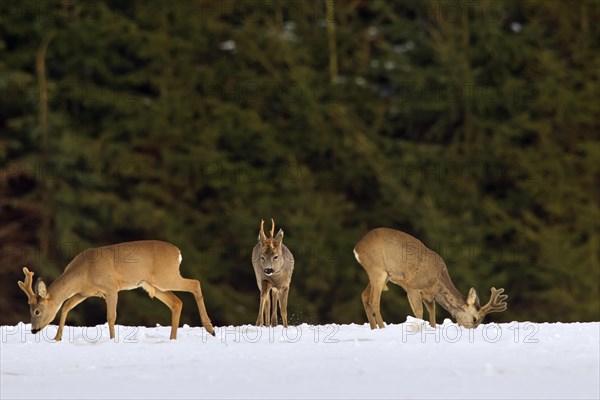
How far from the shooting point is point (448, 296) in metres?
15.2

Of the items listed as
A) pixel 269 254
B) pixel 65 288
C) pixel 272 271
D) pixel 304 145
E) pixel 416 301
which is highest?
pixel 65 288

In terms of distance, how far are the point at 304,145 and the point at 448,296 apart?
16.4m

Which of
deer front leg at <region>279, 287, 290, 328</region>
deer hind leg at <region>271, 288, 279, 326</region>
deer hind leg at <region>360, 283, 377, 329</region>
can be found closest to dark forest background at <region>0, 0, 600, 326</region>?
deer front leg at <region>279, 287, 290, 328</region>

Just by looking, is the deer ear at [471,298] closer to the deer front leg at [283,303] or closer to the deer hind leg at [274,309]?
the deer front leg at [283,303]

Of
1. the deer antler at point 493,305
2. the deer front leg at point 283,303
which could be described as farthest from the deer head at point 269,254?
the deer antler at point 493,305

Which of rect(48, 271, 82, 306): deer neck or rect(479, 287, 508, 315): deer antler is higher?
rect(48, 271, 82, 306): deer neck

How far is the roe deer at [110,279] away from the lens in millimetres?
13641

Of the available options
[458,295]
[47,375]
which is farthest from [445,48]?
[47,375]

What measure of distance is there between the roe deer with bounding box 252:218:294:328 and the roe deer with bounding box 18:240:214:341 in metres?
1.40

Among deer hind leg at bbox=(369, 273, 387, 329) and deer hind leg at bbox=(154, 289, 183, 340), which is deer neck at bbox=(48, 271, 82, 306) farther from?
deer hind leg at bbox=(369, 273, 387, 329)

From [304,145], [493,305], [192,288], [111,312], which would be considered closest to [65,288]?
[111,312]

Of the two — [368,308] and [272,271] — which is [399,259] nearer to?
[368,308]

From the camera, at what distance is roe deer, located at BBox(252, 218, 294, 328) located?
15.2 m

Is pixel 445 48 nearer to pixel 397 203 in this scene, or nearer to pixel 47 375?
pixel 397 203
